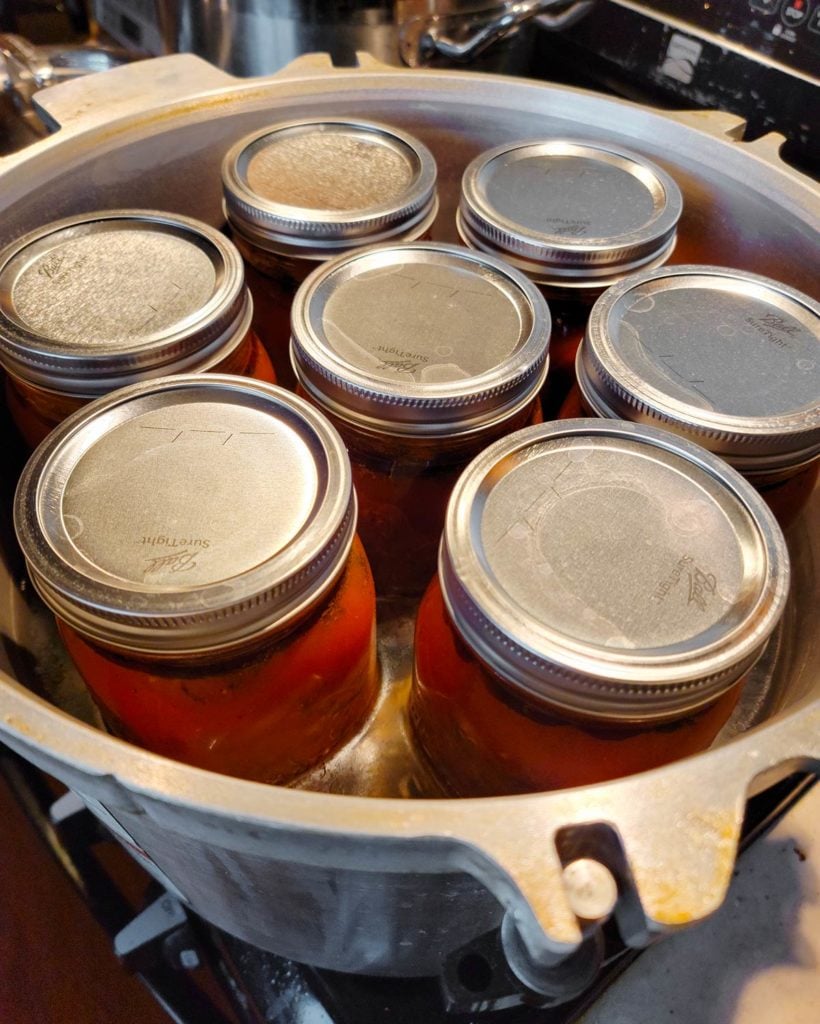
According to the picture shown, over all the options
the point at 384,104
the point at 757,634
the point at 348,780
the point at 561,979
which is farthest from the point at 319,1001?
the point at 384,104

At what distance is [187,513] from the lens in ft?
1.33

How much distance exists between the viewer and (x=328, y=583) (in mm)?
407

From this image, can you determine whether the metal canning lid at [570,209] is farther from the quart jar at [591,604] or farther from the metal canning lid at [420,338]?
the quart jar at [591,604]

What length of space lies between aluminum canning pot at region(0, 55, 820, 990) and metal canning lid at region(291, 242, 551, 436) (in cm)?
21

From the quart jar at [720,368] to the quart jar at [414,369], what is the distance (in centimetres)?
5

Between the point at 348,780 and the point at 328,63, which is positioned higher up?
the point at 328,63

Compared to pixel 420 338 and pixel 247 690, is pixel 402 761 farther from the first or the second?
pixel 420 338

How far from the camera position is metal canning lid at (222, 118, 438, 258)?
592 millimetres

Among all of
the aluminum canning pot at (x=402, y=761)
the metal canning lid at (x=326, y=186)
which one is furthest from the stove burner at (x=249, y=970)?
the metal canning lid at (x=326, y=186)

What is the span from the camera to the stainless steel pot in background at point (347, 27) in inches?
32.4

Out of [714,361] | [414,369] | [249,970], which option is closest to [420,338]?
[414,369]

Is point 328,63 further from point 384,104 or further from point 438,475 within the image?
point 438,475

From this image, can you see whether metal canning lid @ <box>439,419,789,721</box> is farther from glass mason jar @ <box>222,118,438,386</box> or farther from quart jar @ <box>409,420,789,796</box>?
glass mason jar @ <box>222,118,438,386</box>

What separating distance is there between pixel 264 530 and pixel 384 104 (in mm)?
541
